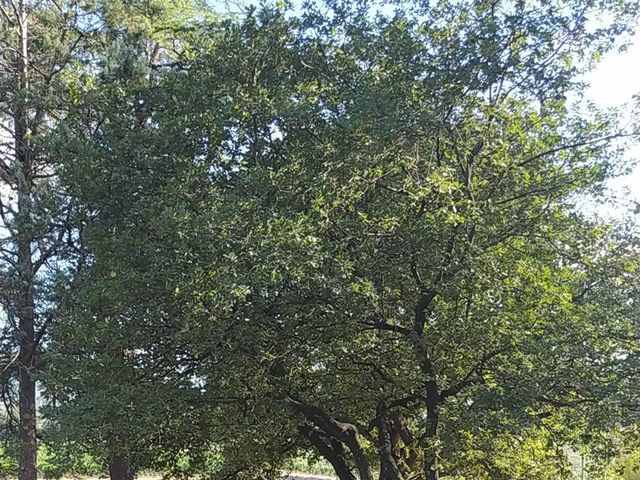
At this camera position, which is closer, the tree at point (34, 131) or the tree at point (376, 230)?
the tree at point (376, 230)

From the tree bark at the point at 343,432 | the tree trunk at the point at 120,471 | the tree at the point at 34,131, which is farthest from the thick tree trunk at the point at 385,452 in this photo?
the tree at the point at 34,131

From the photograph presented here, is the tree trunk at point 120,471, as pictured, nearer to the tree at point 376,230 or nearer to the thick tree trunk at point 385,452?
the tree at point 376,230

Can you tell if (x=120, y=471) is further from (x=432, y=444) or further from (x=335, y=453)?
(x=432, y=444)

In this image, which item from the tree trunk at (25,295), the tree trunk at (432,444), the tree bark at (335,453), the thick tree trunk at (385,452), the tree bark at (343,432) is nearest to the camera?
the tree trunk at (432,444)

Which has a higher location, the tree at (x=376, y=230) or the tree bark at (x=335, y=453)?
the tree at (x=376, y=230)

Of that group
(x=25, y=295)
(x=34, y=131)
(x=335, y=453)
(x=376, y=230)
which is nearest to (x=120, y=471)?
(x=25, y=295)

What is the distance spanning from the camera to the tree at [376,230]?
195 inches

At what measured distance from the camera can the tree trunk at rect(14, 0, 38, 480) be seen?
9250 millimetres

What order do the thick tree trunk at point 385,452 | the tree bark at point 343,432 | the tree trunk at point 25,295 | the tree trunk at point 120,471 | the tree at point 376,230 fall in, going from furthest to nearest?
the tree trunk at point 25,295 → the tree trunk at point 120,471 → the tree bark at point 343,432 → the thick tree trunk at point 385,452 → the tree at point 376,230

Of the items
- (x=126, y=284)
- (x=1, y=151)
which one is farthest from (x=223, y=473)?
(x=1, y=151)

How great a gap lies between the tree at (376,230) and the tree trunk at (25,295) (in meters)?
3.43

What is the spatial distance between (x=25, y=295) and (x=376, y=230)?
6.74 m

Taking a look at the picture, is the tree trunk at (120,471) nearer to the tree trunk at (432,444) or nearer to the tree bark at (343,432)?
the tree bark at (343,432)

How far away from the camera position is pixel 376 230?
526 cm
